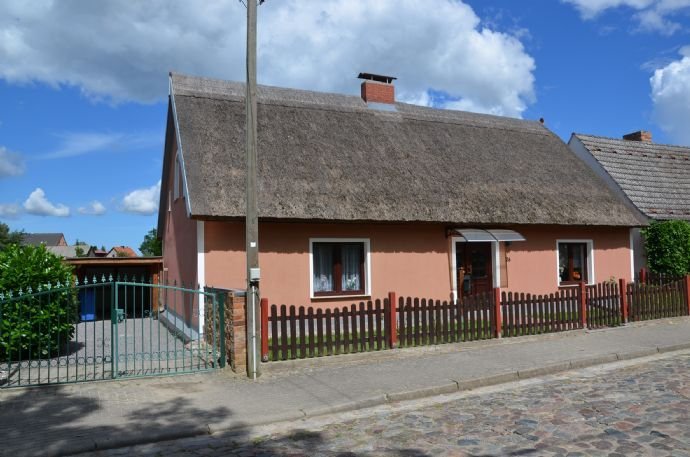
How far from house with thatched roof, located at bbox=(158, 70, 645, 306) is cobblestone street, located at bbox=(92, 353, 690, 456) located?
20.9 ft

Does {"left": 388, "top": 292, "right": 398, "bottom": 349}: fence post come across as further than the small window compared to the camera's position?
No

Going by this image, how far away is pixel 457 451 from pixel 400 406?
199 centimetres

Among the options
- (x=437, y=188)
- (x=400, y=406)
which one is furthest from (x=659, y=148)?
(x=400, y=406)

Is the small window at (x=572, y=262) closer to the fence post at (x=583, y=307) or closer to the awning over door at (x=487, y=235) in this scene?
the awning over door at (x=487, y=235)

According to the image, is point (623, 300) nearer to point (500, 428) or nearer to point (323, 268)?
point (323, 268)

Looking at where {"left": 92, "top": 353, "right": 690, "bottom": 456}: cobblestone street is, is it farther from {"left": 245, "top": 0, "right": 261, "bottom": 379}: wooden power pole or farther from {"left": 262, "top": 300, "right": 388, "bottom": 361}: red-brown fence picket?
{"left": 262, "top": 300, "right": 388, "bottom": 361}: red-brown fence picket

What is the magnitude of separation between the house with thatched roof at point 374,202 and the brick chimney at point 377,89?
0.05 metres

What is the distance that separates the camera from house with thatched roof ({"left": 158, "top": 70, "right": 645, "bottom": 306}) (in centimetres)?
1299

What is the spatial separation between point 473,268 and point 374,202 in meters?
4.37

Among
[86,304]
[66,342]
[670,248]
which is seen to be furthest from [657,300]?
[86,304]

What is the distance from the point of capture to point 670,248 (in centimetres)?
1745

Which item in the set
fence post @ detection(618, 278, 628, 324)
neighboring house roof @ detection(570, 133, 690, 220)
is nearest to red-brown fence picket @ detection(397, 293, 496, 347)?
fence post @ detection(618, 278, 628, 324)

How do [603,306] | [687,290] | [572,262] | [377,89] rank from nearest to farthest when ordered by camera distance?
[603,306] < [687,290] < [572,262] < [377,89]

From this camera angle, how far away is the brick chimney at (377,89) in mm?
18250
